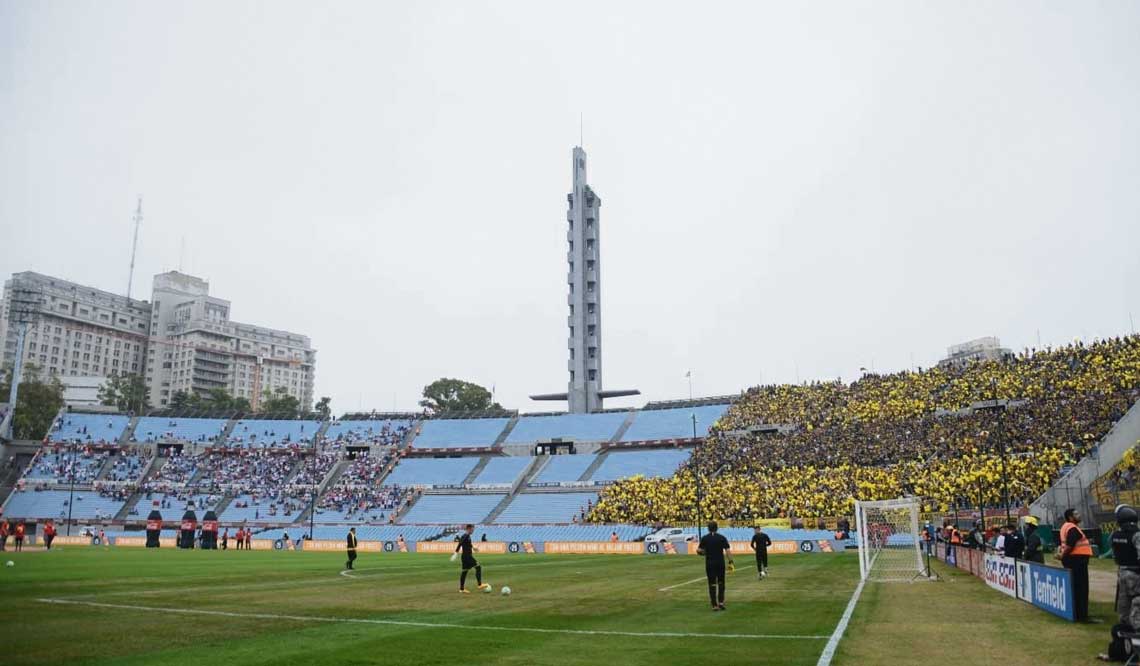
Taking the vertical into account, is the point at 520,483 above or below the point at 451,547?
above

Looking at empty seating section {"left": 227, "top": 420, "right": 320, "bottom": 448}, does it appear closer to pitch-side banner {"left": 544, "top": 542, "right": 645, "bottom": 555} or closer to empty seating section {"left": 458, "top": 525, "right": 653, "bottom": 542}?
empty seating section {"left": 458, "top": 525, "right": 653, "bottom": 542}

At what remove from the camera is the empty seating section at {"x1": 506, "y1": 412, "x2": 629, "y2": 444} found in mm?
88938

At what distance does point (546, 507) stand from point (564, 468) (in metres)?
8.66

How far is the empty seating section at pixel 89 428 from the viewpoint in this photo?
91.1 metres

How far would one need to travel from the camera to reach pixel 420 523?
2943 inches

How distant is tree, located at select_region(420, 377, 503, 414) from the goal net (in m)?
98.2

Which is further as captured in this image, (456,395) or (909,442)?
(456,395)

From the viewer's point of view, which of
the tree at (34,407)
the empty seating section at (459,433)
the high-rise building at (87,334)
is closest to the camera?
the empty seating section at (459,433)

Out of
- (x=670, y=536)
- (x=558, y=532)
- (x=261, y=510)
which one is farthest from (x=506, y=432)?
(x=670, y=536)

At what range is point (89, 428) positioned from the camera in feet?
305

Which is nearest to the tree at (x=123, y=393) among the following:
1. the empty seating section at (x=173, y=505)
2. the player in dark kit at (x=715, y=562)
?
the empty seating section at (x=173, y=505)

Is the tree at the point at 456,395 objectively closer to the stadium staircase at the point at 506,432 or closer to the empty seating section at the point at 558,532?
the stadium staircase at the point at 506,432

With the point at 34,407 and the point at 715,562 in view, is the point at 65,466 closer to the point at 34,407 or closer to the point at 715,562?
the point at 34,407

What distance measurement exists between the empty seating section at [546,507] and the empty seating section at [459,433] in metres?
15.6
